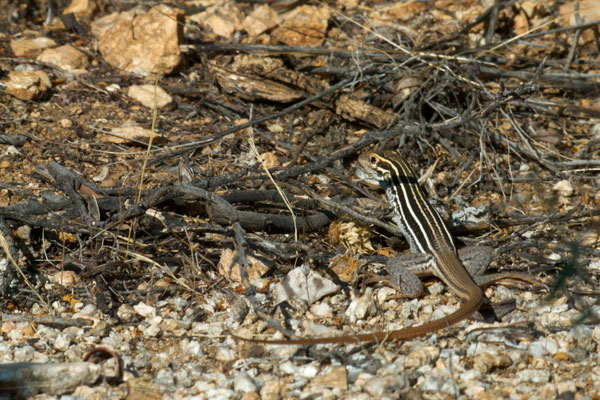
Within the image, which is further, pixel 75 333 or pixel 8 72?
pixel 8 72

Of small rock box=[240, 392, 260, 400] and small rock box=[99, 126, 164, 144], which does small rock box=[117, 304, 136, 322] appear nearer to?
small rock box=[240, 392, 260, 400]

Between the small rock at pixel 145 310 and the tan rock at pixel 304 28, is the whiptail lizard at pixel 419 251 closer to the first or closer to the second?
the small rock at pixel 145 310

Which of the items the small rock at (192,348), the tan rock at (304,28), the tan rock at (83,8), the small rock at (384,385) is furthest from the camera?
the tan rock at (83,8)

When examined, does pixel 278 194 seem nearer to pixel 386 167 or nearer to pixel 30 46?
pixel 386 167

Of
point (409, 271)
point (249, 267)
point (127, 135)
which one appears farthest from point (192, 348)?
point (127, 135)

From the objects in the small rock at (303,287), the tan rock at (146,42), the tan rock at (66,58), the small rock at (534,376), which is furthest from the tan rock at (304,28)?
the small rock at (534,376)

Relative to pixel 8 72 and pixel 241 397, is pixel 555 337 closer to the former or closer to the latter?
pixel 241 397

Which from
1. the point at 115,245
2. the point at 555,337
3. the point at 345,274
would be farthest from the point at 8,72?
the point at 555,337
